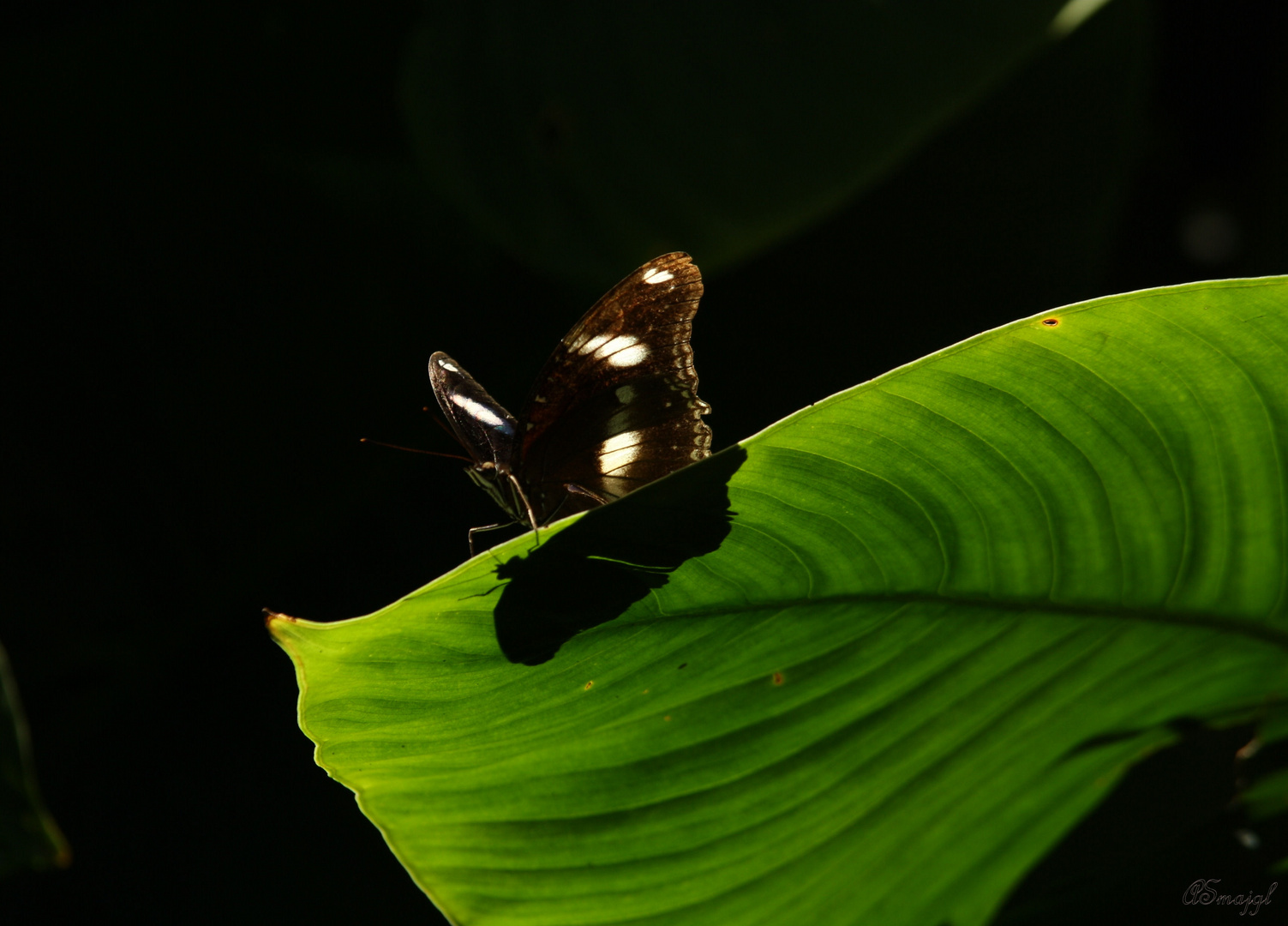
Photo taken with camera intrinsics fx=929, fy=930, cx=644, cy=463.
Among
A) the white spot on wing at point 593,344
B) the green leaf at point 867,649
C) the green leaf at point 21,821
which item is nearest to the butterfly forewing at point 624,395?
the white spot on wing at point 593,344

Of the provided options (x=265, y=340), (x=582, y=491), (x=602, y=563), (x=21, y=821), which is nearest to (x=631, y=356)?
(x=582, y=491)

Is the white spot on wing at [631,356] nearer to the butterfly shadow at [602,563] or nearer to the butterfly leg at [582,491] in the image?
the butterfly leg at [582,491]

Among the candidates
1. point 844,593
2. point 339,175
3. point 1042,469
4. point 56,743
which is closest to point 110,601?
point 56,743

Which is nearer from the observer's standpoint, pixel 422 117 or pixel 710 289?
pixel 422 117

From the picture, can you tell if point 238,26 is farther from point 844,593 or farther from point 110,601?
point 844,593

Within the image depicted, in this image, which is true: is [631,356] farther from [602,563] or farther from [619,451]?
[602,563]

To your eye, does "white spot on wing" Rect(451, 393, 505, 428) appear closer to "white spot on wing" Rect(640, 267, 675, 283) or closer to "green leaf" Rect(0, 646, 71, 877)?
"white spot on wing" Rect(640, 267, 675, 283)
